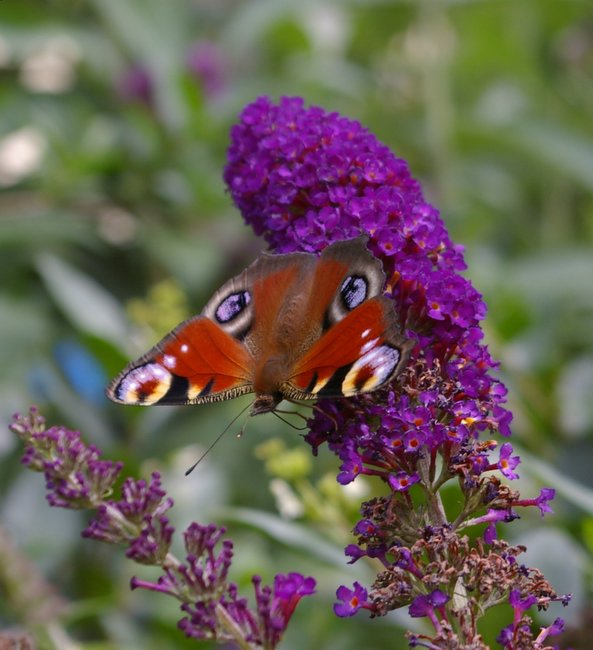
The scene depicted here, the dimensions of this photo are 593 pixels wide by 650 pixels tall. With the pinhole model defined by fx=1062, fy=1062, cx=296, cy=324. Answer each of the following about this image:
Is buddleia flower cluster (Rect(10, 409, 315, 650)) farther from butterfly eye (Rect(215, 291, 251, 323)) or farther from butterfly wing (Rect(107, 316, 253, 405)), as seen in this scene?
butterfly eye (Rect(215, 291, 251, 323))

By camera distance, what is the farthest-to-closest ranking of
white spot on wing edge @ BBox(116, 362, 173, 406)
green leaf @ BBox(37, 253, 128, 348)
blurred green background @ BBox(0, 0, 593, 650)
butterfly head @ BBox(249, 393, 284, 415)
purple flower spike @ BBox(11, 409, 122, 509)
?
1. green leaf @ BBox(37, 253, 128, 348)
2. blurred green background @ BBox(0, 0, 593, 650)
3. butterfly head @ BBox(249, 393, 284, 415)
4. white spot on wing edge @ BBox(116, 362, 173, 406)
5. purple flower spike @ BBox(11, 409, 122, 509)

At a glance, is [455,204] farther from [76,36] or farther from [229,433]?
[76,36]

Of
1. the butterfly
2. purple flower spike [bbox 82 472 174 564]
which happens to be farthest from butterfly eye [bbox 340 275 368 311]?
purple flower spike [bbox 82 472 174 564]

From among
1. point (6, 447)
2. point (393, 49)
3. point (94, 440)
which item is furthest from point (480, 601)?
point (393, 49)

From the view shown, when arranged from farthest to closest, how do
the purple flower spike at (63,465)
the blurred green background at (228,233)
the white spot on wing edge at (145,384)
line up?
the blurred green background at (228,233) < the white spot on wing edge at (145,384) < the purple flower spike at (63,465)

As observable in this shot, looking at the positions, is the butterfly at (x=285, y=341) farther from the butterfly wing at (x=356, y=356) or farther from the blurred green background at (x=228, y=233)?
the blurred green background at (x=228, y=233)

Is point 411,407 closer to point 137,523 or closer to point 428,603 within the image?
point 428,603

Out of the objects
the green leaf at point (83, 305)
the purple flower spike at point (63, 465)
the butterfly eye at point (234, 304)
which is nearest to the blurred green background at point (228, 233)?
the green leaf at point (83, 305)
